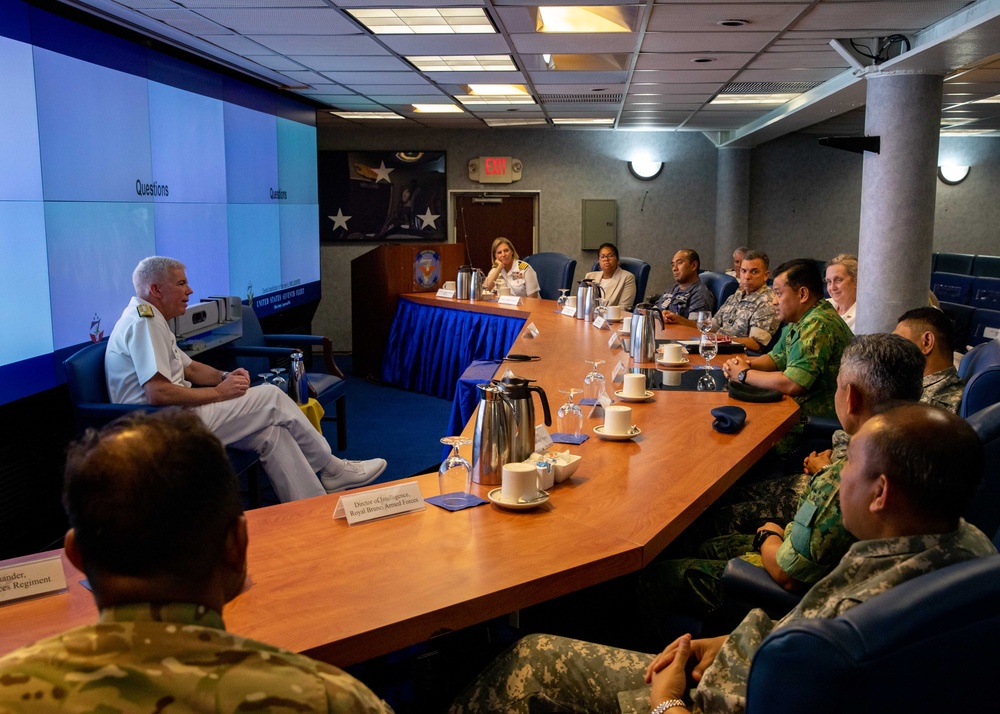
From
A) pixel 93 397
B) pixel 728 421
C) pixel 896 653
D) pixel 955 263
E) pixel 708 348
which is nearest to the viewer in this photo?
pixel 896 653

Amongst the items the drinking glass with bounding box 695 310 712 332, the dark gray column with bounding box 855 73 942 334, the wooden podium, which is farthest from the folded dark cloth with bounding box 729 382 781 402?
the wooden podium

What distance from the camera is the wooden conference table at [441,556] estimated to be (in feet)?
5.35

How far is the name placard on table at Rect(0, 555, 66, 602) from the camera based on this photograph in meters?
1.70

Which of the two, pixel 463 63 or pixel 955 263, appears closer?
pixel 463 63

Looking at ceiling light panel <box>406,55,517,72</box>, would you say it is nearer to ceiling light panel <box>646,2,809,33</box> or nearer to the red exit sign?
ceiling light panel <box>646,2,809,33</box>

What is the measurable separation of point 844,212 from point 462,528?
1008 centimetres

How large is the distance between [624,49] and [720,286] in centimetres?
200

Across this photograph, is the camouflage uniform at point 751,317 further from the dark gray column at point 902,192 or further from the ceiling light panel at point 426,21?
the ceiling light panel at point 426,21

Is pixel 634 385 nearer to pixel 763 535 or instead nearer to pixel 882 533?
pixel 763 535

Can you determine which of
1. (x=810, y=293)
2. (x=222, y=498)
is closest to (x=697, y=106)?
(x=810, y=293)

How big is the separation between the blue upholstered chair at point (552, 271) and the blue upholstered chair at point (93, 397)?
17.0ft

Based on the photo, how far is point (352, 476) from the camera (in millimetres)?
4145

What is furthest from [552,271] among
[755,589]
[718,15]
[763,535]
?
[755,589]

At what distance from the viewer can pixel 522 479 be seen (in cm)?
221
